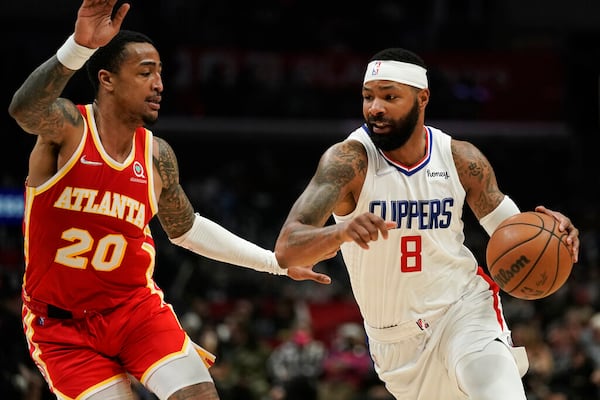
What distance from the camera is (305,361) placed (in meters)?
14.1

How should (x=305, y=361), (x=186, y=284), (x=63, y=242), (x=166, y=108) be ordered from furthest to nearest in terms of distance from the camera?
1. (x=166, y=108)
2. (x=186, y=284)
3. (x=305, y=361)
4. (x=63, y=242)

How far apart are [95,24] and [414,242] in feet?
7.67

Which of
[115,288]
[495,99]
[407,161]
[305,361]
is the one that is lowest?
[305,361]

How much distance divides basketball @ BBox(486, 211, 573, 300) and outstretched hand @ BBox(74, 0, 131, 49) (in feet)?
8.41

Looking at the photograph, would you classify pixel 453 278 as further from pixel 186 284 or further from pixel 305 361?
pixel 186 284

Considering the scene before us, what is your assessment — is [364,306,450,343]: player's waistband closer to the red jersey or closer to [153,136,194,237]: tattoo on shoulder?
[153,136,194,237]: tattoo on shoulder

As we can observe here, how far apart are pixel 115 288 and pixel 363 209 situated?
1578 mm

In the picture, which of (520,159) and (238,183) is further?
(520,159)

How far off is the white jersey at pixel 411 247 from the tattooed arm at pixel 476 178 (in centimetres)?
10

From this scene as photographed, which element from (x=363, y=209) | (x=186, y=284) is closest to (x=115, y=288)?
(x=363, y=209)

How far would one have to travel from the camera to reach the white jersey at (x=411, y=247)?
20.6 ft

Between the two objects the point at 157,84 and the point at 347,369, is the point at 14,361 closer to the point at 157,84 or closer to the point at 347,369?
the point at 157,84

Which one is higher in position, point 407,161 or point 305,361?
point 407,161

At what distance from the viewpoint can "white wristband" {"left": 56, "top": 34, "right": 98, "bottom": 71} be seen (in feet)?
17.3
